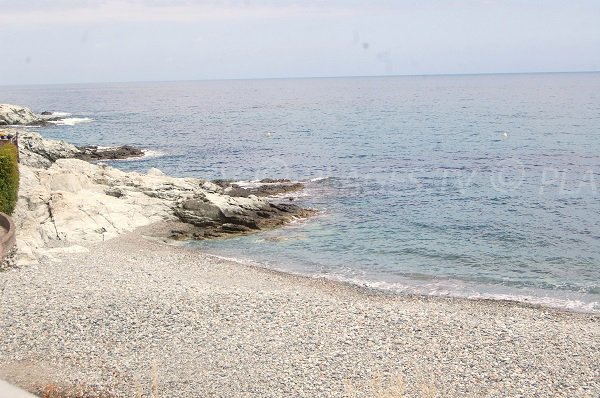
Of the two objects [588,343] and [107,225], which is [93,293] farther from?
[588,343]

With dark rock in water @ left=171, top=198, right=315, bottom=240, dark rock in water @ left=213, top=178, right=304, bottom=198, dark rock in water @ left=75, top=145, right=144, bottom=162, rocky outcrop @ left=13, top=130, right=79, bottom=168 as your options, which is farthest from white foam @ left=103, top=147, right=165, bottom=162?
dark rock in water @ left=171, top=198, right=315, bottom=240

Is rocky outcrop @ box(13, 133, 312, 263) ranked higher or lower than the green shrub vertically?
lower

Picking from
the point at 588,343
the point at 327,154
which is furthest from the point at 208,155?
the point at 588,343

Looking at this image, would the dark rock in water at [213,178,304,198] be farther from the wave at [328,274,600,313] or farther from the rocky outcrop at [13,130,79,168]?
the wave at [328,274,600,313]

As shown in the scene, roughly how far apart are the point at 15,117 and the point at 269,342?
95.0 meters

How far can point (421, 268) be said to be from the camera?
2858cm

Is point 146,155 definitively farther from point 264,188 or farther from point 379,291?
point 379,291

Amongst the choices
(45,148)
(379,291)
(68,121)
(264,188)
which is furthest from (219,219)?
(68,121)

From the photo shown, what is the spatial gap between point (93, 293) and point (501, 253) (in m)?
19.8

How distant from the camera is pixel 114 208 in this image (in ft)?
112

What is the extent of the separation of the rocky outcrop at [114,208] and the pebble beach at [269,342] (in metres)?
6.45

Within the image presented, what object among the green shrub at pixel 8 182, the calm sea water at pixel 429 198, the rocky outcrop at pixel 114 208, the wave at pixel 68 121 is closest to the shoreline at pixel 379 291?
the calm sea water at pixel 429 198

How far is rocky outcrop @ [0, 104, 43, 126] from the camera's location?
9681cm

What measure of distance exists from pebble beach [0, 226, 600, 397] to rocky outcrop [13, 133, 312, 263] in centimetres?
645
